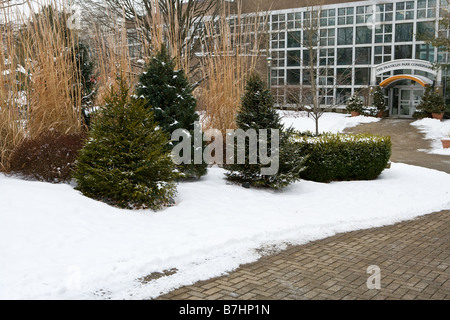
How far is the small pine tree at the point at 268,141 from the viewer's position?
27.8 feet

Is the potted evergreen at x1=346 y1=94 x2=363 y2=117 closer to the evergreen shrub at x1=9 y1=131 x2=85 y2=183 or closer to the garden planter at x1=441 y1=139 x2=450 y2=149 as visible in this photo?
the garden planter at x1=441 y1=139 x2=450 y2=149

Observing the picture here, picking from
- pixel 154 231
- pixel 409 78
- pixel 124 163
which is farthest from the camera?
pixel 409 78

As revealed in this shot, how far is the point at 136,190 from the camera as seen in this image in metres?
6.36

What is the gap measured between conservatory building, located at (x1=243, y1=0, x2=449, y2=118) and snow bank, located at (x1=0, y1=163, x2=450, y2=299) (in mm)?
24392

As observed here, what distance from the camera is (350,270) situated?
15.6ft

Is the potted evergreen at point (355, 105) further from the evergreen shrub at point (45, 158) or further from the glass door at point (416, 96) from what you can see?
the evergreen shrub at point (45, 158)

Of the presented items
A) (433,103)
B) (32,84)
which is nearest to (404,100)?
(433,103)

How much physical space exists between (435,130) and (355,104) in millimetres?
7553

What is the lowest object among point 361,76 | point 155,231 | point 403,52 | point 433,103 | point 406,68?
point 155,231

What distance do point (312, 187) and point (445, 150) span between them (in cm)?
1192

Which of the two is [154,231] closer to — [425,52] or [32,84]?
[32,84]

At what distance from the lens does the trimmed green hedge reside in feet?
32.1
